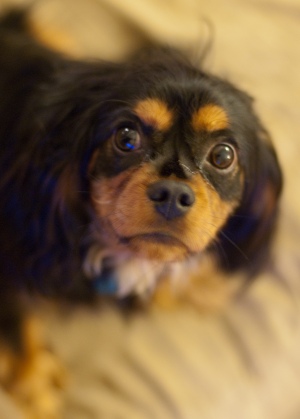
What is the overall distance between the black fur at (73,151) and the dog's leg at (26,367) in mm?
76

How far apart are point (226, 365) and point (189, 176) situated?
1.52 ft

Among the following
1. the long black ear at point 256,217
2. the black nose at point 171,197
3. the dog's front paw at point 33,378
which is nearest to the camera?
the black nose at point 171,197

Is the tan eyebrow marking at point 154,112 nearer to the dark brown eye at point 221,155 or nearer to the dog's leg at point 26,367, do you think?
the dark brown eye at point 221,155

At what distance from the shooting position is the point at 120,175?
0.81m

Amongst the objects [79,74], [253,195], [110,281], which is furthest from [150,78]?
[110,281]

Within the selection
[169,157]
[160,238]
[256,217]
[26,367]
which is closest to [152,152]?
[169,157]

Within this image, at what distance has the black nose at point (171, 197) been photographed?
725 mm

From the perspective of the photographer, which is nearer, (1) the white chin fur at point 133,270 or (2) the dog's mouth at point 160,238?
(2) the dog's mouth at point 160,238

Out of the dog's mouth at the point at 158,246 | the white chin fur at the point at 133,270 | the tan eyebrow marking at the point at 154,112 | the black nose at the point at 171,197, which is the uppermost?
the tan eyebrow marking at the point at 154,112

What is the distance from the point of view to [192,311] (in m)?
1.13

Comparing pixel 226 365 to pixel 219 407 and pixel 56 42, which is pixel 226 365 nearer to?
pixel 219 407

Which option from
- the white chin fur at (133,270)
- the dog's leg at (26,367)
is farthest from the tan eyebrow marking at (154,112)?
the dog's leg at (26,367)

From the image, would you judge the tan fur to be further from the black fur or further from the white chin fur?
the white chin fur

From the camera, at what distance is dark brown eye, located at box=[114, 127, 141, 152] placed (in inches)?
31.1
